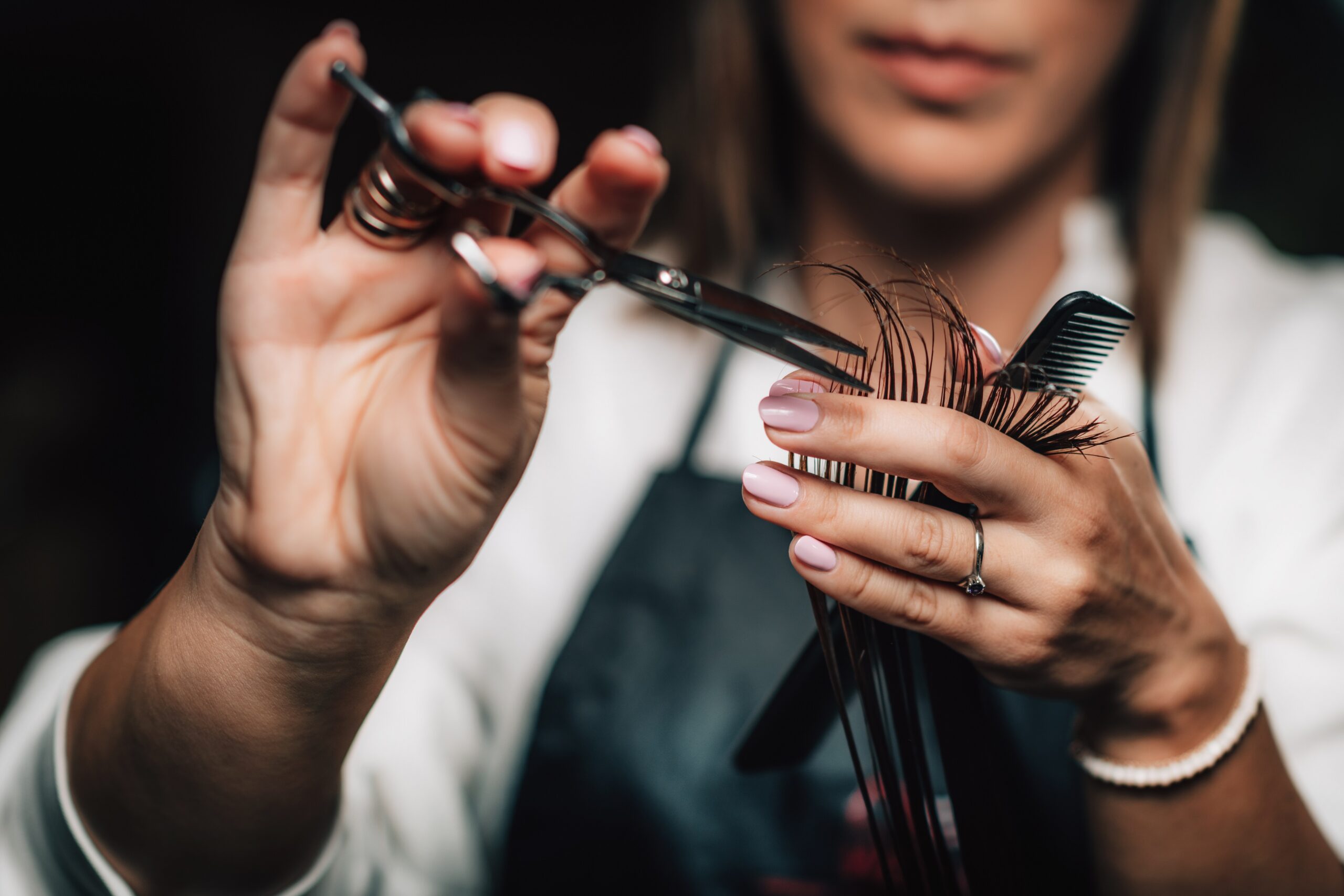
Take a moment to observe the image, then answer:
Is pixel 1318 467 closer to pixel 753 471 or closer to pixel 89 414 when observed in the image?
pixel 753 471

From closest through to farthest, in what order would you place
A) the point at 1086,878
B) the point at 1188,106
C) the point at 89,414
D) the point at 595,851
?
the point at 1086,878 → the point at 595,851 → the point at 1188,106 → the point at 89,414

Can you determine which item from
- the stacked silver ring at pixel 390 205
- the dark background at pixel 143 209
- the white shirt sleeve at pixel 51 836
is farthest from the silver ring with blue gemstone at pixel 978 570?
the dark background at pixel 143 209

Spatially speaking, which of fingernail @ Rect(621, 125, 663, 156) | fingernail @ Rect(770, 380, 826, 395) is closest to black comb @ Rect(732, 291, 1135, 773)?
fingernail @ Rect(770, 380, 826, 395)

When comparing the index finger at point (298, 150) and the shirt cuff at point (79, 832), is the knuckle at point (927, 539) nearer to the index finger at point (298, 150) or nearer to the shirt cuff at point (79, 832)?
the index finger at point (298, 150)

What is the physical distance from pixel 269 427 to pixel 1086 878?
26.8 inches

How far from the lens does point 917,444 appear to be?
1.46ft

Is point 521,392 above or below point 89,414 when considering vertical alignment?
above

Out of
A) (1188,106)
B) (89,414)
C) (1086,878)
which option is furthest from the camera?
(89,414)

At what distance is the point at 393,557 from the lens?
1.61 feet

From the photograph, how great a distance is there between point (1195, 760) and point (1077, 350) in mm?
275

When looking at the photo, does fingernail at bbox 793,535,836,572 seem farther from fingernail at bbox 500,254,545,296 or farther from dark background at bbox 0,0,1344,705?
dark background at bbox 0,0,1344,705

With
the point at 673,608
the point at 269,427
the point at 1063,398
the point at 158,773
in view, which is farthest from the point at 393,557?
the point at 673,608

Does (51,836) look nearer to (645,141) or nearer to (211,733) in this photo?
(211,733)

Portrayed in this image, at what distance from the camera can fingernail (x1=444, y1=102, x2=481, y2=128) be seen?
17.0 inches
